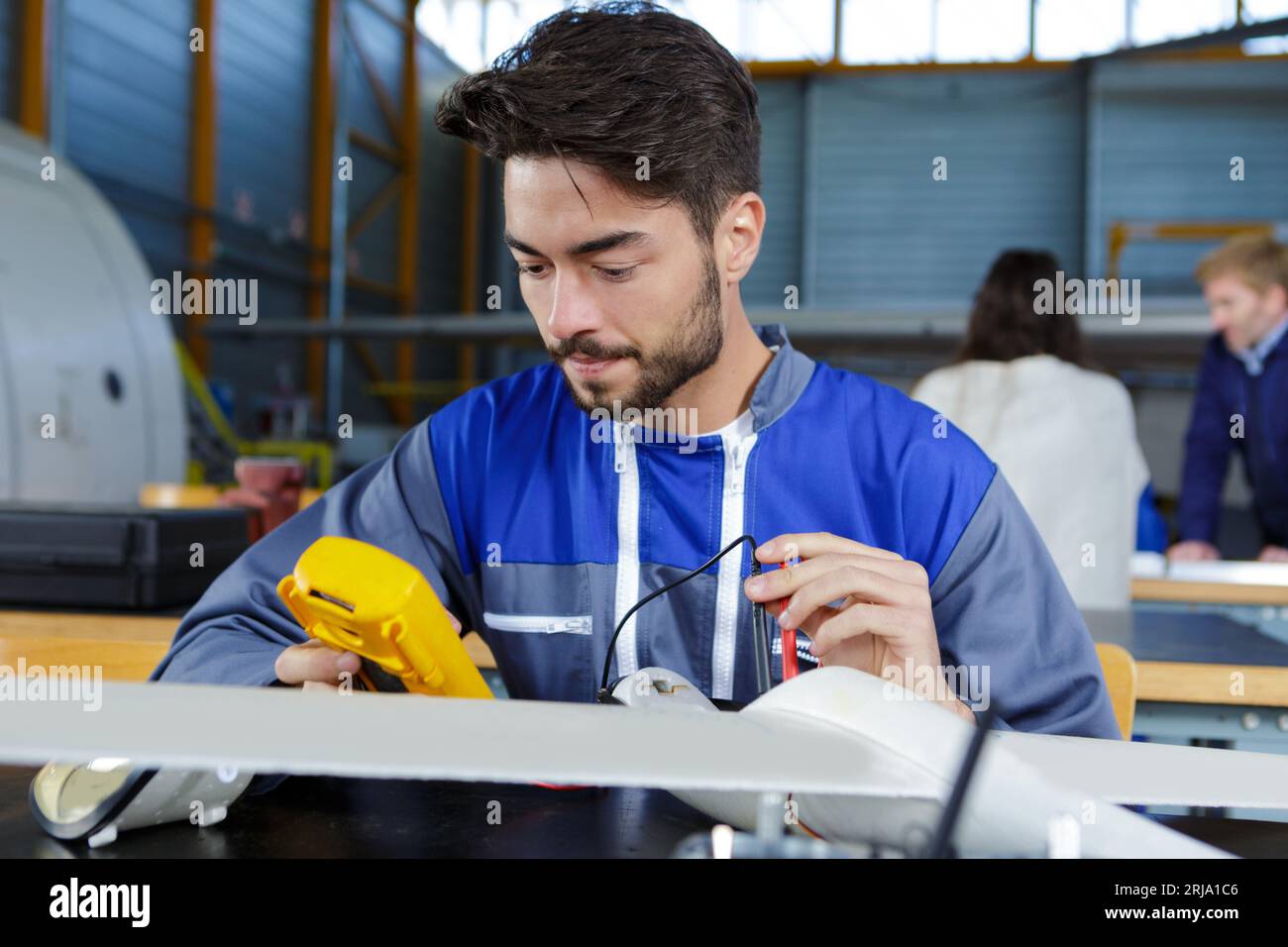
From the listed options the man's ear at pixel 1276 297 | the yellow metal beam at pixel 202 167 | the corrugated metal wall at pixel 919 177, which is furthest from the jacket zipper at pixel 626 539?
the corrugated metal wall at pixel 919 177

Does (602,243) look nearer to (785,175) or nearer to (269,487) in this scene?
(269,487)

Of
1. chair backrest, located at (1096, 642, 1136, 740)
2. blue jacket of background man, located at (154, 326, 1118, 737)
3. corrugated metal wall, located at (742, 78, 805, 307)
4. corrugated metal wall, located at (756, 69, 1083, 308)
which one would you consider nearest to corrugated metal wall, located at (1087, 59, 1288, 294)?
corrugated metal wall, located at (756, 69, 1083, 308)

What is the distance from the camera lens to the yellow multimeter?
2.40 feet

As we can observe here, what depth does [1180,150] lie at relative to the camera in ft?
35.6

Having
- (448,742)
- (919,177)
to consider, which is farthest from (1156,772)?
(919,177)

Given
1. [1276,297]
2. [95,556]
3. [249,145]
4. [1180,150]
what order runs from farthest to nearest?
[1180,150] < [249,145] < [1276,297] < [95,556]

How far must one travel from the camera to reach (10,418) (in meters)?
3.68

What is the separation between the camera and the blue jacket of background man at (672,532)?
0.99 m

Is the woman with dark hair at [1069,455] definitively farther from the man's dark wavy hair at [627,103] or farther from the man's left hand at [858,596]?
the man's left hand at [858,596]

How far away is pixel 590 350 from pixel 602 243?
0.10 meters

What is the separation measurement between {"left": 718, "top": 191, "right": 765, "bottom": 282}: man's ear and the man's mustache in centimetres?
16

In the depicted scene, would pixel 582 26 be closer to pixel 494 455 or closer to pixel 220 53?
pixel 494 455
